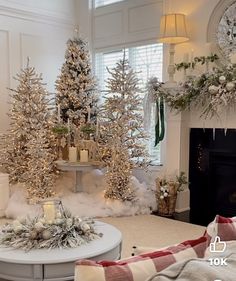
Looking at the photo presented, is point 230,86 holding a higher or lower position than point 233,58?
lower

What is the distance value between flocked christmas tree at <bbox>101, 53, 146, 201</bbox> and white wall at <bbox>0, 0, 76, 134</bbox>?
1.84m

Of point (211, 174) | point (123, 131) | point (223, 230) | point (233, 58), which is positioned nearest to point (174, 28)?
point (233, 58)

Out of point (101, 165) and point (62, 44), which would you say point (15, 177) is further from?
point (62, 44)

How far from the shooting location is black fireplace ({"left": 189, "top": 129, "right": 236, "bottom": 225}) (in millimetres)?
4566

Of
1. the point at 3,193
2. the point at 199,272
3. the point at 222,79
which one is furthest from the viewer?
the point at 3,193

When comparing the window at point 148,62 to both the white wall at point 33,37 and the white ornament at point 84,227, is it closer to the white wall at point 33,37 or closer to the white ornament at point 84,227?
the white wall at point 33,37

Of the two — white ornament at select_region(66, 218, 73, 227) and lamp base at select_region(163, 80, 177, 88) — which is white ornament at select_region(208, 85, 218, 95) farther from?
white ornament at select_region(66, 218, 73, 227)

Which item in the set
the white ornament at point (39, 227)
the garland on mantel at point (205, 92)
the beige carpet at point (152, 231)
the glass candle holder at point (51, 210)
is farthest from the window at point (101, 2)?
the white ornament at point (39, 227)

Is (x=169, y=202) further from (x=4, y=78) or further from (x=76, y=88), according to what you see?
(x=4, y=78)

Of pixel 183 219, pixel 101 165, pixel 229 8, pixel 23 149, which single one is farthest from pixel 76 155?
pixel 229 8

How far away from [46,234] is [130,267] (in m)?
1.37

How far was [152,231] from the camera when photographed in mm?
4035

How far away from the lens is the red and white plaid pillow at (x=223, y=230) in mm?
1216

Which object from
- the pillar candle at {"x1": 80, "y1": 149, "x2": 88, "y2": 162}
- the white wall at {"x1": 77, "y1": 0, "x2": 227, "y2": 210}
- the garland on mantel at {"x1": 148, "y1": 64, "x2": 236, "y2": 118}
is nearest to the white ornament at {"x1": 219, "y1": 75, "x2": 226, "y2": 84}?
the garland on mantel at {"x1": 148, "y1": 64, "x2": 236, "y2": 118}
